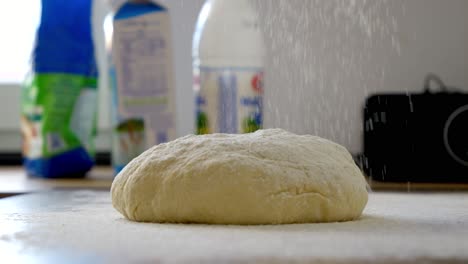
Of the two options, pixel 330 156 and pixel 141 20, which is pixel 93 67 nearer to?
pixel 141 20

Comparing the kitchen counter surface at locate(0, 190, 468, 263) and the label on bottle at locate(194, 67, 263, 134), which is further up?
the label on bottle at locate(194, 67, 263, 134)

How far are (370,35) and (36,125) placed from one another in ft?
1.88

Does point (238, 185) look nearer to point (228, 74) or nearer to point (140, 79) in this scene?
point (228, 74)

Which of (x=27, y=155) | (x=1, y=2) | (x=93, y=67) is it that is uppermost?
(x=1, y=2)

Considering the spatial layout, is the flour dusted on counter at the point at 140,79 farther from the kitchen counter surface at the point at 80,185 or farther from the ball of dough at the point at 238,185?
the ball of dough at the point at 238,185

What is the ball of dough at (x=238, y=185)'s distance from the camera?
0.56 metres

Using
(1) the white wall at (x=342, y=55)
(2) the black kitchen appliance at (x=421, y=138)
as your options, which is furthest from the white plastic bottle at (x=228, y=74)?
(2) the black kitchen appliance at (x=421, y=138)

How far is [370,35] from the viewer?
124cm

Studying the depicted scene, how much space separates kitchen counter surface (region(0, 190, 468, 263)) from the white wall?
494mm

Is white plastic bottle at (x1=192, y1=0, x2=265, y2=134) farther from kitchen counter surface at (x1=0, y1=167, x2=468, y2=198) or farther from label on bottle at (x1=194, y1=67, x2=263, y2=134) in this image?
kitchen counter surface at (x1=0, y1=167, x2=468, y2=198)

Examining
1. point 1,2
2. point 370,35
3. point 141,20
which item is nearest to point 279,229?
point 141,20

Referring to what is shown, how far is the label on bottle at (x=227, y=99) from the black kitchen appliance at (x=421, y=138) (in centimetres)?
33

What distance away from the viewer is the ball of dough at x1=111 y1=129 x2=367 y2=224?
1.83ft

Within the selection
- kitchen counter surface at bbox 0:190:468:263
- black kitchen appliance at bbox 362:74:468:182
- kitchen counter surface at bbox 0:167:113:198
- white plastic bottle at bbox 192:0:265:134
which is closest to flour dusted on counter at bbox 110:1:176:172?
kitchen counter surface at bbox 0:167:113:198
